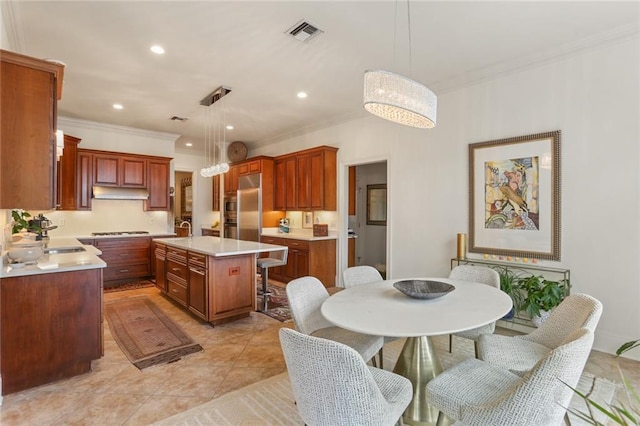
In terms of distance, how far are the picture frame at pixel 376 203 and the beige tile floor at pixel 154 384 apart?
14.4ft

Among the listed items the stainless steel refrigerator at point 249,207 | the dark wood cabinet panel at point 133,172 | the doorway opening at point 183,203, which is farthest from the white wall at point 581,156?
the doorway opening at point 183,203

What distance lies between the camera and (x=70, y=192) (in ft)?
18.0

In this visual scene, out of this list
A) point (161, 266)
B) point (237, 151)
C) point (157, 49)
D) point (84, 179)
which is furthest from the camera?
point (237, 151)

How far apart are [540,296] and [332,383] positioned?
265cm

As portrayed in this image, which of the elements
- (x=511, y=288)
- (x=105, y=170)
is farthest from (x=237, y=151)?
(x=511, y=288)

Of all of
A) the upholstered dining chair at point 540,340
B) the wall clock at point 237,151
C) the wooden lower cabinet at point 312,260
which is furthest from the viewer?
the wall clock at point 237,151

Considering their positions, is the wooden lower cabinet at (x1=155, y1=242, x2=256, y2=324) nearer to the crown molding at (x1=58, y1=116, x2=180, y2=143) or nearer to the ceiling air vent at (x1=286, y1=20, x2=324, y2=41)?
the ceiling air vent at (x1=286, y1=20, x2=324, y2=41)

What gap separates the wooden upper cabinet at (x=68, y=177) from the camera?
5.31 meters

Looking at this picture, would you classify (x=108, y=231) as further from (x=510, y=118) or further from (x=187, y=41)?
(x=510, y=118)

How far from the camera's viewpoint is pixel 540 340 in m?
2.15

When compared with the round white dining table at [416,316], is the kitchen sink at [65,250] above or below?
above

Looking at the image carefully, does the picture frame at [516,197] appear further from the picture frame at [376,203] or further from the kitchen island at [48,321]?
the kitchen island at [48,321]

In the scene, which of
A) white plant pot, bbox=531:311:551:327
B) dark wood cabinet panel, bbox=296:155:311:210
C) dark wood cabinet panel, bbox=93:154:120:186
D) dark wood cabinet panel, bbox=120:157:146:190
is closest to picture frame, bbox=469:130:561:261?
white plant pot, bbox=531:311:551:327

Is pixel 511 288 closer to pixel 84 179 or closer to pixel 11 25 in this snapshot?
pixel 11 25
